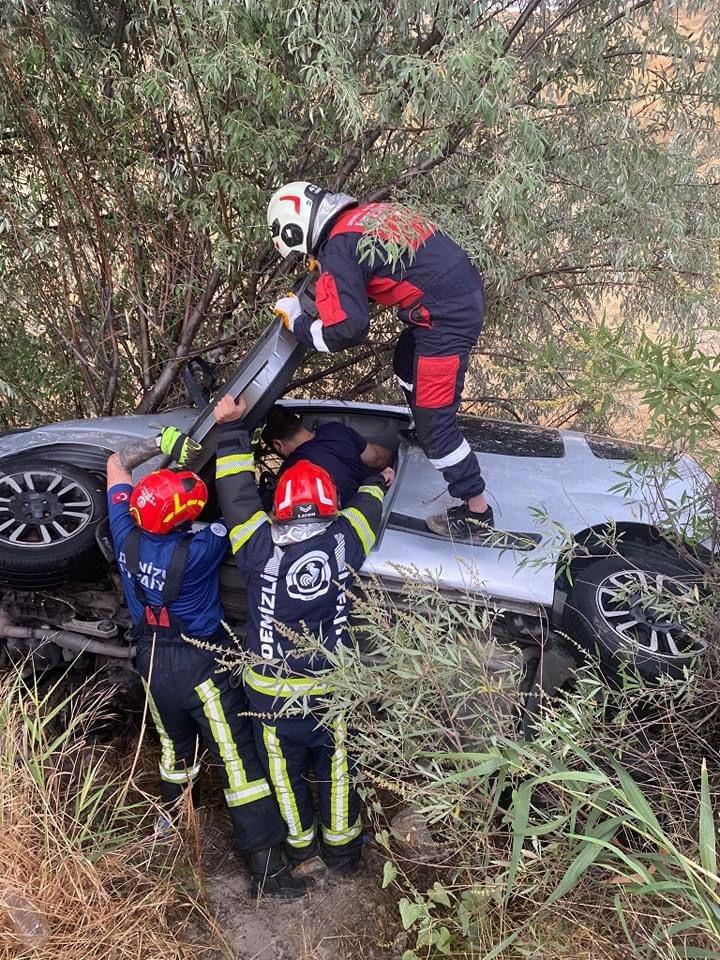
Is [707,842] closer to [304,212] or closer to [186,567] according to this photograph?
[186,567]

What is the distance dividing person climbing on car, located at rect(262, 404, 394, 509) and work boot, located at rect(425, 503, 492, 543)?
1.40 feet

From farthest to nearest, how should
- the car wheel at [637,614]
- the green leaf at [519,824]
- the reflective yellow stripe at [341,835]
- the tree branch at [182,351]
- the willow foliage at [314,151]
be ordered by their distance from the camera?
the tree branch at [182,351] → the willow foliage at [314,151] → the reflective yellow stripe at [341,835] → the car wheel at [637,614] → the green leaf at [519,824]

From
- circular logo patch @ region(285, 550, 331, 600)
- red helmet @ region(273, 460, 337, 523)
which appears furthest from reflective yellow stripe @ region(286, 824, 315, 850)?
red helmet @ region(273, 460, 337, 523)

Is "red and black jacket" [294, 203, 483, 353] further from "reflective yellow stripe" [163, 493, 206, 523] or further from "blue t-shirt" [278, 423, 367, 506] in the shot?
"reflective yellow stripe" [163, 493, 206, 523]

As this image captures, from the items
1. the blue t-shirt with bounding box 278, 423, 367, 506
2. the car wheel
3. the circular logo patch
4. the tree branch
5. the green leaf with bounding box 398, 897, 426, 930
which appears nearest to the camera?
the green leaf with bounding box 398, 897, 426, 930

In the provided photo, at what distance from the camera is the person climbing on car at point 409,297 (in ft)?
11.2

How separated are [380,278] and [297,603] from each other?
1578 mm

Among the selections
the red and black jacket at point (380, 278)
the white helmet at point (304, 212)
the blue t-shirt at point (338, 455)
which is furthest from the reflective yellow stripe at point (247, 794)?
the white helmet at point (304, 212)

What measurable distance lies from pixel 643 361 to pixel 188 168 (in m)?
2.83

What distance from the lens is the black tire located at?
11.3 feet

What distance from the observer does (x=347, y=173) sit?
445cm

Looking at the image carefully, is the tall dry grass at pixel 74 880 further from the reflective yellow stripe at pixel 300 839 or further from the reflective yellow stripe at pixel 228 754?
the reflective yellow stripe at pixel 300 839

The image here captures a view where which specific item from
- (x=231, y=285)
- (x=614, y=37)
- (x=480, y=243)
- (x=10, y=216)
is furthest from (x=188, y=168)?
(x=614, y=37)

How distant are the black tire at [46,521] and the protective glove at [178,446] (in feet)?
1.51
